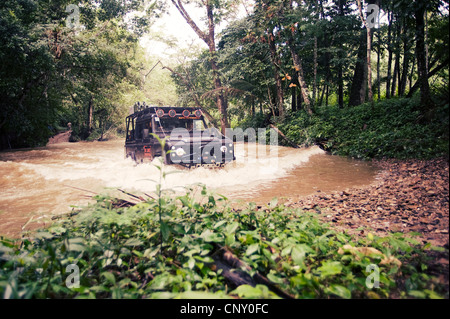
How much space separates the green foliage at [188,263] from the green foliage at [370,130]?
558 cm

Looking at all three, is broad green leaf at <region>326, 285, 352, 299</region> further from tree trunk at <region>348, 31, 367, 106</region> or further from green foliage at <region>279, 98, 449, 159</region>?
tree trunk at <region>348, 31, 367, 106</region>

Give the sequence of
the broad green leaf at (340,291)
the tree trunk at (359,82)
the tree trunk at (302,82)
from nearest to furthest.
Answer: the broad green leaf at (340,291), the tree trunk at (302,82), the tree trunk at (359,82)

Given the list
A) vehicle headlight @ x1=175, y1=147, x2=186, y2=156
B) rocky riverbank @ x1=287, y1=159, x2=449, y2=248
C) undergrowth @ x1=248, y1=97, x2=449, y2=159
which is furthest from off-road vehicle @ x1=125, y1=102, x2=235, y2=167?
undergrowth @ x1=248, y1=97, x2=449, y2=159

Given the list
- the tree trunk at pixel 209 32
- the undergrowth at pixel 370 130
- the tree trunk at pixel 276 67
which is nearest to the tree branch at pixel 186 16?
the tree trunk at pixel 209 32

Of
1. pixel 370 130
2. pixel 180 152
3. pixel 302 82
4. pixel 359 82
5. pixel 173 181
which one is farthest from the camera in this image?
pixel 359 82

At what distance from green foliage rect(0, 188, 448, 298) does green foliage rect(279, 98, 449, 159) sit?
558 centimetres

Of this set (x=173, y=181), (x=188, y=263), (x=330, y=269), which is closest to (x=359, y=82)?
(x=173, y=181)

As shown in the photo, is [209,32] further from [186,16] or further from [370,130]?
[370,130]

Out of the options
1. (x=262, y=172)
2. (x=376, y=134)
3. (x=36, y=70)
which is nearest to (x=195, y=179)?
(x=262, y=172)

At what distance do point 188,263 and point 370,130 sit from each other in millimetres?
11419

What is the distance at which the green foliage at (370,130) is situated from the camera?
7762 mm

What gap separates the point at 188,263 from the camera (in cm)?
172

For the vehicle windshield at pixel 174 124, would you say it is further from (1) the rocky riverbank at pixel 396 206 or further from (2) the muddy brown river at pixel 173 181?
(1) the rocky riverbank at pixel 396 206
